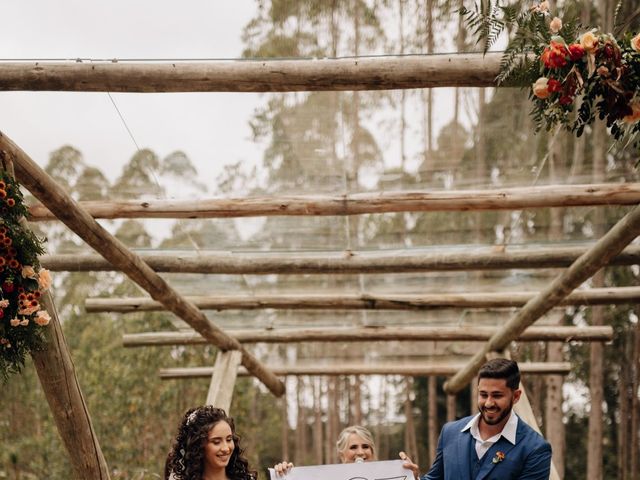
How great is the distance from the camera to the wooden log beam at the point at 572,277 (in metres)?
5.50

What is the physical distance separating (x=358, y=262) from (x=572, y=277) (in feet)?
5.90

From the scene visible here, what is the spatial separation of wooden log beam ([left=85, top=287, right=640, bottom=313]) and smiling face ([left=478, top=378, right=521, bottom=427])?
13.7 feet

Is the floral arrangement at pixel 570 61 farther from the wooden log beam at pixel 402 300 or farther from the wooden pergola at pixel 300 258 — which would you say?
the wooden log beam at pixel 402 300

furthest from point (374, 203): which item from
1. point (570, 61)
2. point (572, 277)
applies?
point (570, 61)

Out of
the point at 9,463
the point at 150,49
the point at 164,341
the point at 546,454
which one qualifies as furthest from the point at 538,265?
the point at 9,463

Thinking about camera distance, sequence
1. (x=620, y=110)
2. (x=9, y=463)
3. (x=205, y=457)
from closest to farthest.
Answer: (x=620, y=110) → (x=205, y=457) → (x=9, y=463)

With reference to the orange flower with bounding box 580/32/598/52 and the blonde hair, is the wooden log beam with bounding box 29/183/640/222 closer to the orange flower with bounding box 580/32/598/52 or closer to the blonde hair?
the blonde hair

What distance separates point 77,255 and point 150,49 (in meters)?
2.36

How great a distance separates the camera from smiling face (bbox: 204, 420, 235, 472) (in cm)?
444

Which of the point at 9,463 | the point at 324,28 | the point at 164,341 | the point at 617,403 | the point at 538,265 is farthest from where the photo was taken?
the point at 617,403

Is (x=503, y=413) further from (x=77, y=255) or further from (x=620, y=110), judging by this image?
(x=77, y=255)

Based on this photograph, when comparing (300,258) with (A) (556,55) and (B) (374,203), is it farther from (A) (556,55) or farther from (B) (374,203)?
(A) (556,55)

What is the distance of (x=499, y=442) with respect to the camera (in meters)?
4.23

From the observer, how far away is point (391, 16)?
20.9ft
